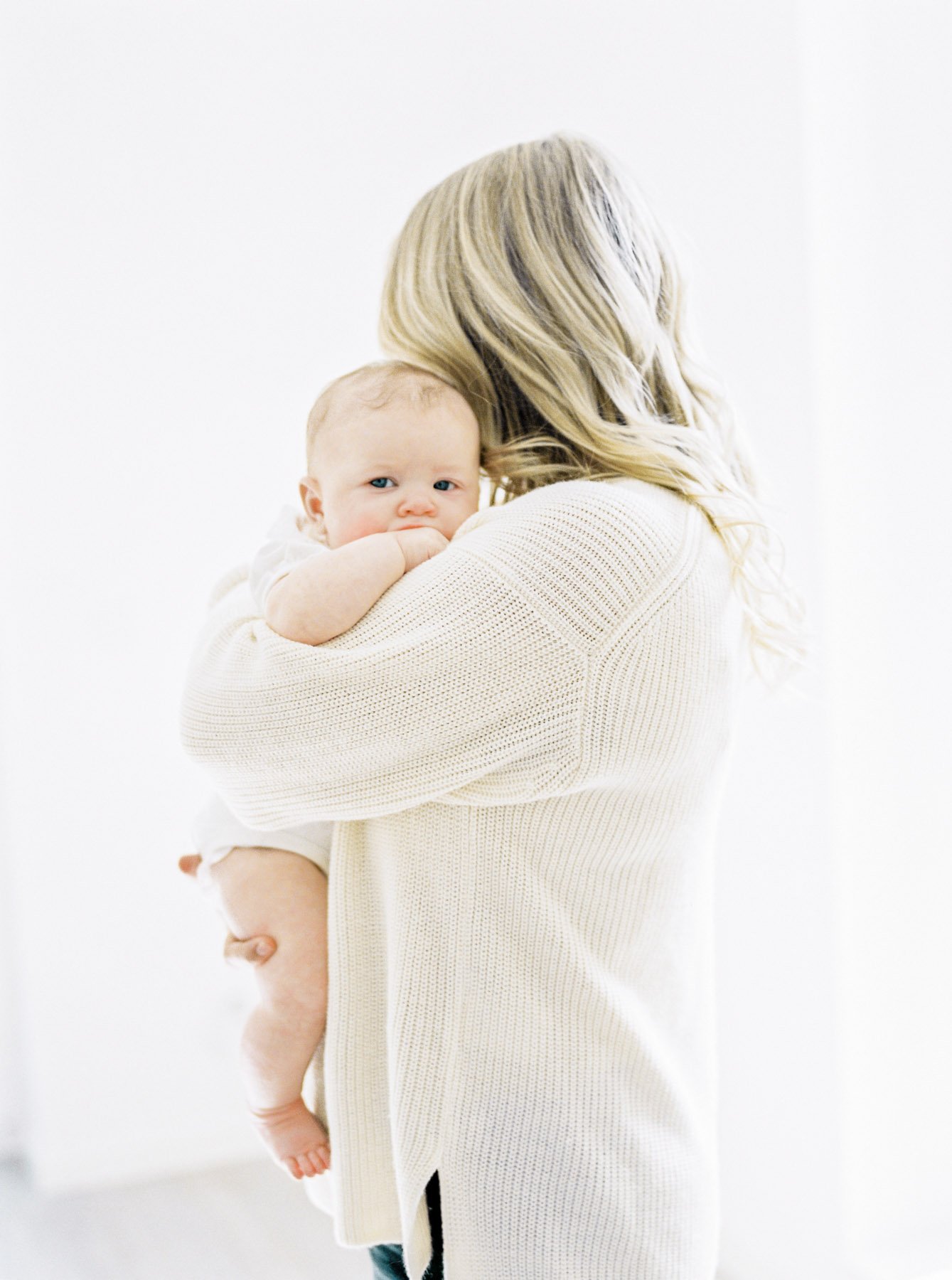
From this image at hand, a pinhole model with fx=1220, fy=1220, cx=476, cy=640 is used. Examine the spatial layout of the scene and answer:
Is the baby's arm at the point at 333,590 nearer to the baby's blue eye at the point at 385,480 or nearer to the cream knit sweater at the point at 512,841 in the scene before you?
the cream knit sweater at the point at 512,841

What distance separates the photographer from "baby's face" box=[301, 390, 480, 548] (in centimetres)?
108

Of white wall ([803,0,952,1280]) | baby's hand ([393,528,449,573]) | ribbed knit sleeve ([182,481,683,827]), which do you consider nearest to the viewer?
ribbed knit sleeve ([182,481,683,827])

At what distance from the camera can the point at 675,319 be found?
1.14 m

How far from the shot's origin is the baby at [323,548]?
1077 mm

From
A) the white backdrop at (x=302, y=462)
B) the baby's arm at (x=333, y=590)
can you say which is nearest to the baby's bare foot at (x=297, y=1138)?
the baby's arm at (x=333, y=590)

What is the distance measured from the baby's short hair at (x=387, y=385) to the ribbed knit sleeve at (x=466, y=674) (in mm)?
180

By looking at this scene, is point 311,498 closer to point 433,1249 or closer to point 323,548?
point 323,548

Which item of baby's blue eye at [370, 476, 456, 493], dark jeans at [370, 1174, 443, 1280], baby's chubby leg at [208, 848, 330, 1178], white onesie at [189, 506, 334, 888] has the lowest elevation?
dark jeans at [370, 1174, 443, 1280]

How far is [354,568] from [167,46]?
2.24m

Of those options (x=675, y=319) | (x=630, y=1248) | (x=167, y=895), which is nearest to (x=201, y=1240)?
(x=167, y=895)

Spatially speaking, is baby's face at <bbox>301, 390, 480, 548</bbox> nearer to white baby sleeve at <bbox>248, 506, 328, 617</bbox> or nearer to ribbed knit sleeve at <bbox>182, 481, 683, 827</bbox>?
white baby sleeve at <bbox>248, 506, 328, 617</bbox>

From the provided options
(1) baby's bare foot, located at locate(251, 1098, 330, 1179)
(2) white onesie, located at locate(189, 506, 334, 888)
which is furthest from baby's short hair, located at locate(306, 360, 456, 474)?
(1) baby's bare foot, located at locate(251, 1098, 330, 1179)

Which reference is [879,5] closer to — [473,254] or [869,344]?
[869,344]

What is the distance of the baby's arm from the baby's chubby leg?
0.83 ft
